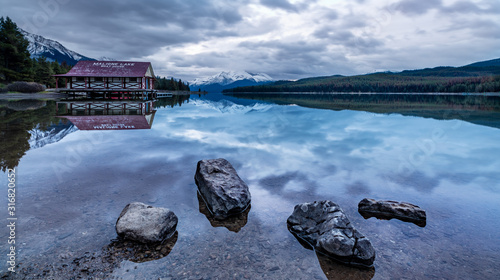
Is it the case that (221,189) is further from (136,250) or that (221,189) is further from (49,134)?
(49,134)

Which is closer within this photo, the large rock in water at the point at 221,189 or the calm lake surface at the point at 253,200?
the calm lake surface at the point at 253,200

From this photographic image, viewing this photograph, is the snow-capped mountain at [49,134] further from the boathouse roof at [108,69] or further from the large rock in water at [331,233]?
the boathouse roof at [108,69]

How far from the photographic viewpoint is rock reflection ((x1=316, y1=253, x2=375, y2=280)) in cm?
459

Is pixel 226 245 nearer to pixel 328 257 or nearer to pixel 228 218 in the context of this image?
pixel 228 218

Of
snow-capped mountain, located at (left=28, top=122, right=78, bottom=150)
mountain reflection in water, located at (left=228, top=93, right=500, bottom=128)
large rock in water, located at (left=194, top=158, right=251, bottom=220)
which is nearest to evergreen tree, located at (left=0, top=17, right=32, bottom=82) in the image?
snow-capped mountain, located at (left=28, top=122, right=78, bottom=150)

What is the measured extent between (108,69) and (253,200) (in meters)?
51.0

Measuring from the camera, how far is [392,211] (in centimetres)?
673

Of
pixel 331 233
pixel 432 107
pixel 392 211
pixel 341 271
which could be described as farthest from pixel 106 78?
pixel 432 107

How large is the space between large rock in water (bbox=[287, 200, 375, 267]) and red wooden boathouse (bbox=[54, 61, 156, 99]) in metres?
46.9

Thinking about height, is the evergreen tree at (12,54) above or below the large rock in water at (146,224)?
above

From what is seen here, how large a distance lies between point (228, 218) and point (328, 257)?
249cm

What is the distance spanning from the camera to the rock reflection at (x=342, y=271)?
4.59 m

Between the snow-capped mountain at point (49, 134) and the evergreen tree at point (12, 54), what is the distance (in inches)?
1897

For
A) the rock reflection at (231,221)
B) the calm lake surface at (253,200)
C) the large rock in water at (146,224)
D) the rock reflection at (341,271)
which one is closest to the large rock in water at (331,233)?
the rock reflection at (341,271)
